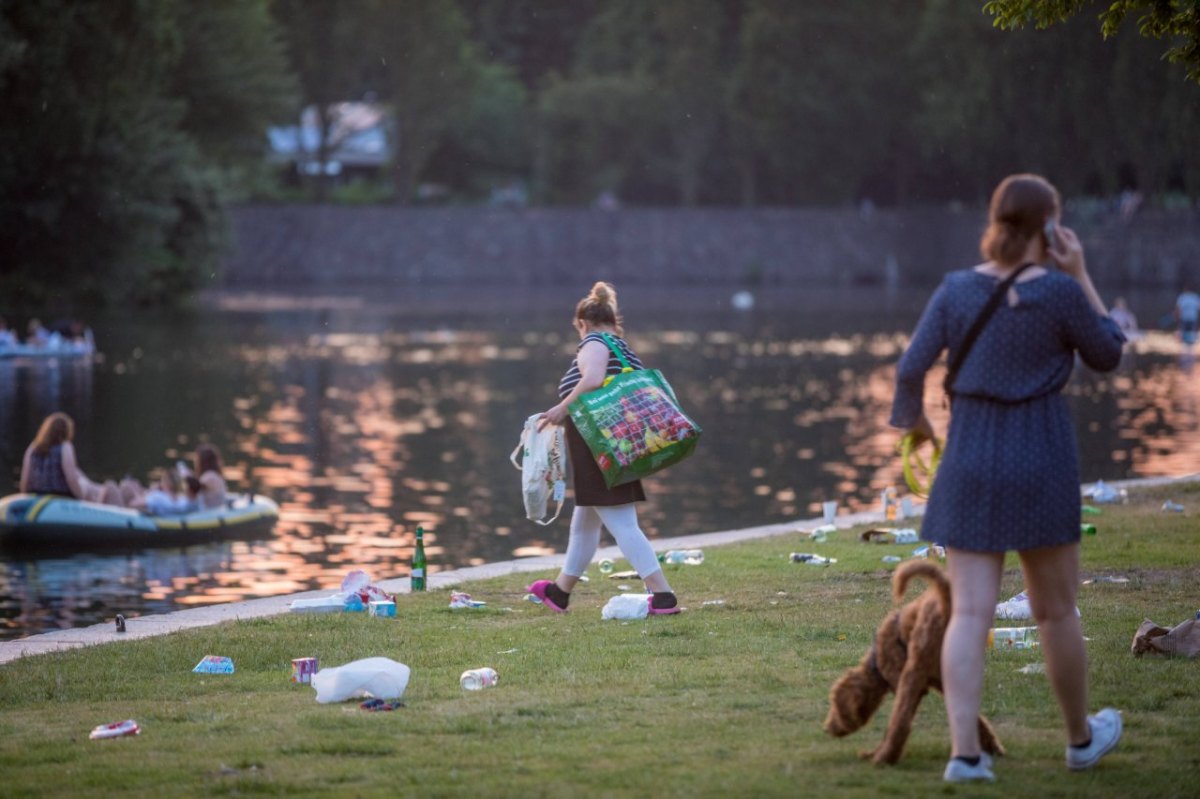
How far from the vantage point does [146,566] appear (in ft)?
62.9

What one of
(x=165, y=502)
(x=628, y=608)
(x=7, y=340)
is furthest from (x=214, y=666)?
(x=7, y=340)

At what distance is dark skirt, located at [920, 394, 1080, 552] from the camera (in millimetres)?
6836

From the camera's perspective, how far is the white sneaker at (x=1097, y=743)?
7.07 m

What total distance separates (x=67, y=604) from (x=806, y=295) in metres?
74.2

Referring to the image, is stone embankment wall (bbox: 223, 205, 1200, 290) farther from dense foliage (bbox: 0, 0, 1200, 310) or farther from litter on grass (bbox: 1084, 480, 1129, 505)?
litter on grass (bbox: 1084, 480, 1129, 505)

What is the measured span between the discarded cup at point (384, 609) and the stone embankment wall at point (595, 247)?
8329 cm

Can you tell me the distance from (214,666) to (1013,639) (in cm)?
422

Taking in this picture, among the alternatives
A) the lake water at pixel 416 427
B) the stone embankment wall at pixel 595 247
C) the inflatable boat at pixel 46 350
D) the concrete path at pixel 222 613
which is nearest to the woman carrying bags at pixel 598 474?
the concrete path at pixel 222 613

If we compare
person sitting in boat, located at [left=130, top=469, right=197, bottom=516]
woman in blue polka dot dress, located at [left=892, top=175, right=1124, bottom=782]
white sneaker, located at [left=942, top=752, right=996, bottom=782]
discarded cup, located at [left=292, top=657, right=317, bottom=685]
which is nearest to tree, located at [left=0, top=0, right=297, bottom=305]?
person sitting in boat, located at [left=130, top=469, right=197, bottom=516]

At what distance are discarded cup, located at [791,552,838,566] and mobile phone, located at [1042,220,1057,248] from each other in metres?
7.11

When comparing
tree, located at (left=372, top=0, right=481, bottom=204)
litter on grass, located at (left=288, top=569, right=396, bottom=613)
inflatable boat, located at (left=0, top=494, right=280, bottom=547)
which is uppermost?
tree, located at (left=372, top=0, right=481, bottom=204)

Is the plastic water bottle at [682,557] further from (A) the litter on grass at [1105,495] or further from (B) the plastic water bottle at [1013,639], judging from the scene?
(A) the litter on grass at [1105,495]

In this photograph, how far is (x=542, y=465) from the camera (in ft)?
37.0

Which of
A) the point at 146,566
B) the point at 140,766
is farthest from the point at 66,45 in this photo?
the point at 140,766
